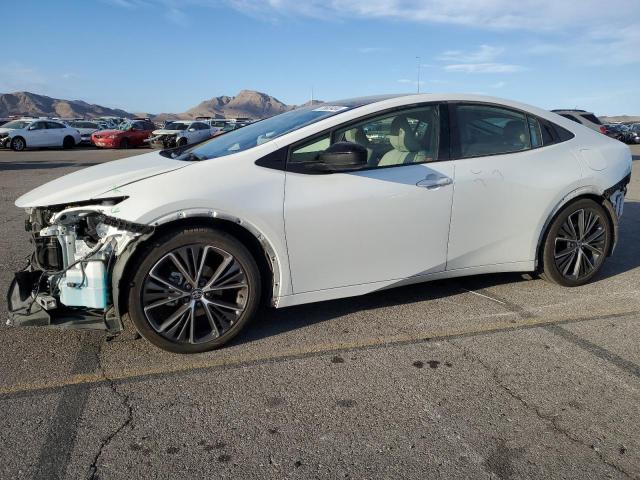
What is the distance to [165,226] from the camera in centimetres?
342

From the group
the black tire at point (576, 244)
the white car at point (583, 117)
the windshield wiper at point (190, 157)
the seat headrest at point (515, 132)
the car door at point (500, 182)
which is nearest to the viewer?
the windshield wiper at point (190, 157)

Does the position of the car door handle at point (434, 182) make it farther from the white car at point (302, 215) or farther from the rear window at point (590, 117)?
the rear window at point (590, 117)

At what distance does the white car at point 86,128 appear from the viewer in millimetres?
32375

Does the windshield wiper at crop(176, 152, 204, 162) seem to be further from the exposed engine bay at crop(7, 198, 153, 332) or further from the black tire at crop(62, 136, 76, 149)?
the black tire at crop(62, 136, 76, 149)

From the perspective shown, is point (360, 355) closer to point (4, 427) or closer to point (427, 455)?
point (427, 455)

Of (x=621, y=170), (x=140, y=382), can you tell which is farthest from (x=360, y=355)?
(x=621, y=170)

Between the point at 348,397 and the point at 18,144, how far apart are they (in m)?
27.7

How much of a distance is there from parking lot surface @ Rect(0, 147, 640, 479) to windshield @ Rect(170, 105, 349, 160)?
4.26ft

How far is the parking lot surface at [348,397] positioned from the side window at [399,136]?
3.90 feet

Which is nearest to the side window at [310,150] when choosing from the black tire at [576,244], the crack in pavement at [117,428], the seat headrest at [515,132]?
the seat headrest at [515,132]

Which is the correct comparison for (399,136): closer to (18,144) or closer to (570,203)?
(570,203)

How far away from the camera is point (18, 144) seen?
2608 cm

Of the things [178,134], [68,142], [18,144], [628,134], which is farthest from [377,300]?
[628,134]

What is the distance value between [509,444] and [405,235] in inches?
66.7
